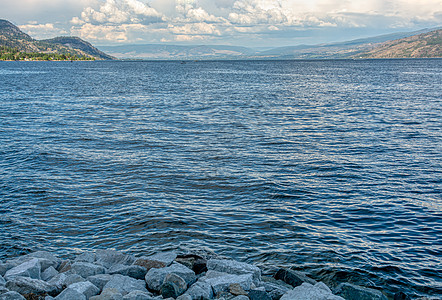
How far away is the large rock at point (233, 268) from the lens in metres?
11.1

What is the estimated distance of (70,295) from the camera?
9586 millimetres

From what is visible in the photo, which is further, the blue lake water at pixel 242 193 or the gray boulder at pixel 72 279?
the blue lake water at pixel 242 193

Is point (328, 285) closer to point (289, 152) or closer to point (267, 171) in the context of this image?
point (267, 171)

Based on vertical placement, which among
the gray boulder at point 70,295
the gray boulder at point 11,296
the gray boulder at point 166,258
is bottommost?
the gray boulder at point 166,258

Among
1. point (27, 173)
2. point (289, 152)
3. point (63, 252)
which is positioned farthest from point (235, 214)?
point (27, 173)

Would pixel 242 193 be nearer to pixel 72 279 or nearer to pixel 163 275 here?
pixel 163 275

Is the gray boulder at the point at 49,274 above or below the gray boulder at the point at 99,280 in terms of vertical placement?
below

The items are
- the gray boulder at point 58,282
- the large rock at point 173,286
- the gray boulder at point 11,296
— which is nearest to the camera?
the gray boulder at point 11,296

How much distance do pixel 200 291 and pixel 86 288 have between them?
300cm

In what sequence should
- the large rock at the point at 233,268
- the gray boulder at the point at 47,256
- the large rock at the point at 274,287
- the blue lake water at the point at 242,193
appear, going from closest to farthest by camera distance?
1. the large rock at the point at 274,287
2. the large rock at the point at 233,268
3. the gray boulder at the point at 47,256
4. the blue lake water at the point at 242,193

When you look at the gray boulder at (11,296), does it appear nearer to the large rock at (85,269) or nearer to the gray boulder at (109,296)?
the gray boulder at (109,296)

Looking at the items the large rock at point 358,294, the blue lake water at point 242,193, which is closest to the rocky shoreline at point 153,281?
the large rock at point 358,294

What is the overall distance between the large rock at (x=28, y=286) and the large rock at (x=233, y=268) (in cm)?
445

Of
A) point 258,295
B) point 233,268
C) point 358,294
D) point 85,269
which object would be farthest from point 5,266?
point 358,294
